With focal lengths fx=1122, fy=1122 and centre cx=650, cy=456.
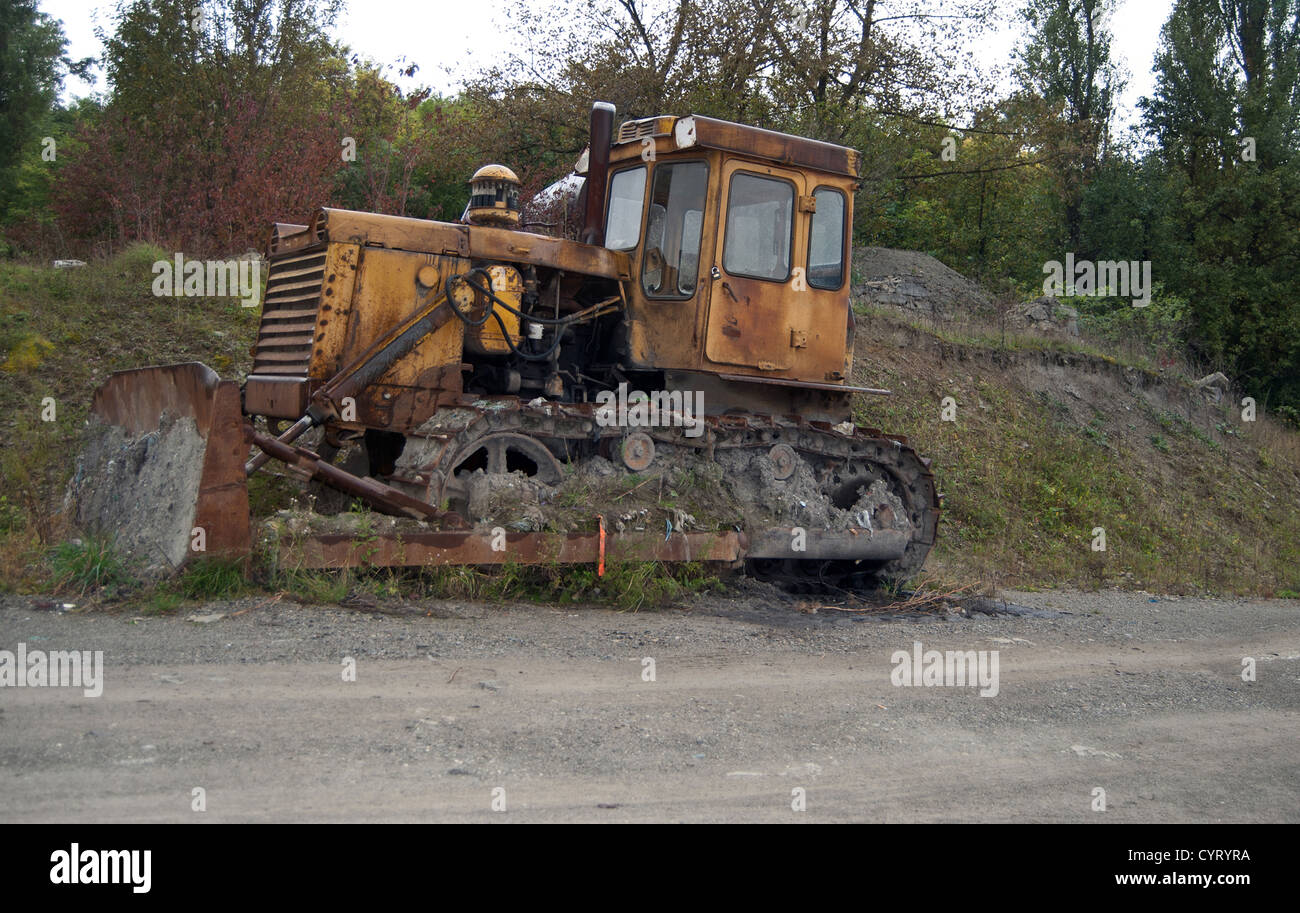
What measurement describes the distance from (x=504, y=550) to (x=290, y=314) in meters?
2.44

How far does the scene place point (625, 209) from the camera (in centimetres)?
928

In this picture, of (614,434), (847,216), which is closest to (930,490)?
(847,216)

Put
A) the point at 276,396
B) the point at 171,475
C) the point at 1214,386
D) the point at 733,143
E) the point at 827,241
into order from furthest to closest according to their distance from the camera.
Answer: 1. the point at 1214,386
2. the point at 827,241
3. the point at 733,143
4. the point at 276,396
5. the point at 171,475

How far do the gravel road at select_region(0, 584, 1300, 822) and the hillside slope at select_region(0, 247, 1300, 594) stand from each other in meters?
2.20

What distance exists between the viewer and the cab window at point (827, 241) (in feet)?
30.8

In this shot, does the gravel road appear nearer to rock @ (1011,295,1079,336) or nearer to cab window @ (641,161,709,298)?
cab window @ (641,161,709,298)

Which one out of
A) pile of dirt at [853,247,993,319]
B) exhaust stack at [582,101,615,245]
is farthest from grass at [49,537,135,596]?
pile of dirt at [853,247,993,319]

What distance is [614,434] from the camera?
335 inches

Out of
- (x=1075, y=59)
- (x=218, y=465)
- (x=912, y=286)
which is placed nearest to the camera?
(x=218, y=465)

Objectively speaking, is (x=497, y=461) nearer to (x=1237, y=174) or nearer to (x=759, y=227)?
(x=759, y=227)

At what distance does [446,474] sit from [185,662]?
2.52 m

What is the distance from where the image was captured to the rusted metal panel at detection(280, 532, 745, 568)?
680 cm

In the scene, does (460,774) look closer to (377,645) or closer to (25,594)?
(377,645)

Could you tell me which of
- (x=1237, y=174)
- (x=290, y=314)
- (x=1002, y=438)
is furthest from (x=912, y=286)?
(x=290, y=314)
